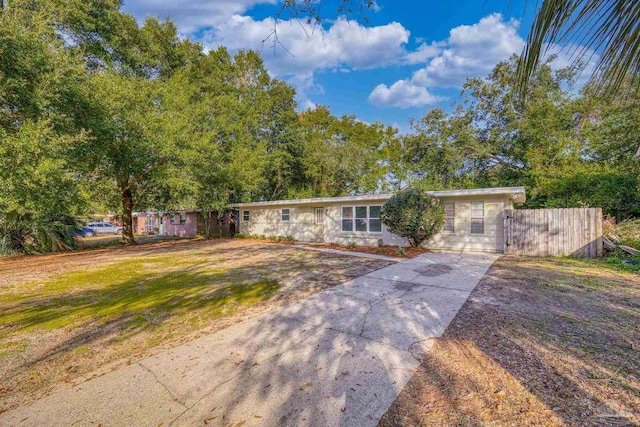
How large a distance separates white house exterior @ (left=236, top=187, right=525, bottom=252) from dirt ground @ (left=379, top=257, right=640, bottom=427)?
6.20 metres

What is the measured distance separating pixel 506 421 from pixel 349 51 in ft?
10.3

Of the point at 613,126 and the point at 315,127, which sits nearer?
the point at 613,126

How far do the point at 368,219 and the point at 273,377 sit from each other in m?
11.6

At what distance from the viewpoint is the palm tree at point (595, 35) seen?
1.03 m

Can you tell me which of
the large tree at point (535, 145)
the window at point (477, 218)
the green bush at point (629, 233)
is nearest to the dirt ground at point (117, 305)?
A: the window at point (477, 218)

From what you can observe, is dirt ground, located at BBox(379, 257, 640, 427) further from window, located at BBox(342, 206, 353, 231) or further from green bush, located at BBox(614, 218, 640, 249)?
window, located at BBox(342, 206, 353, 231)

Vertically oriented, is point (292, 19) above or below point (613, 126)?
below

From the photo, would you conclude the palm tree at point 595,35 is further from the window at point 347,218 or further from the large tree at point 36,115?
the window at point 347,218

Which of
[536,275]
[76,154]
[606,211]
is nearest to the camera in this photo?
[536,275]

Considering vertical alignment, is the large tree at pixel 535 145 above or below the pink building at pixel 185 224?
above

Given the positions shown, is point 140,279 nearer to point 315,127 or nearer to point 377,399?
point 377,399

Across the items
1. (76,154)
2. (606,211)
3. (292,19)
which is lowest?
(606,211)

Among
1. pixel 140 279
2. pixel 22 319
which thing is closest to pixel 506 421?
pixel 22 319

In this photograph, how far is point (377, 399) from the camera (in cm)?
242
